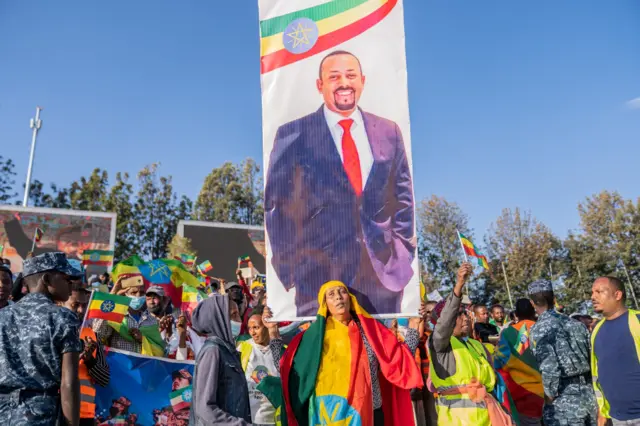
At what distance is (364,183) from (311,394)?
1.66 m

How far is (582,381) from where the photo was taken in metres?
4.71

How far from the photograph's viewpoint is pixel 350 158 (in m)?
4.52

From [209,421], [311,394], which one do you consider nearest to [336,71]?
[311,394]

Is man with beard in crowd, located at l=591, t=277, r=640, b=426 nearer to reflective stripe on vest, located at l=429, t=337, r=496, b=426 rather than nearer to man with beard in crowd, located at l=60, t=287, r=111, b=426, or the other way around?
reflective stripe on vest, located at l=429, t=337, r=496, b=426

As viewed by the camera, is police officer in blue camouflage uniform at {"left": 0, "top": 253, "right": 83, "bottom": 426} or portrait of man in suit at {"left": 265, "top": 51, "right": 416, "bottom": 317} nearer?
police officer in blue camouflage uniform at {"left": 0, "top": 253, "right": 83, "bottom": 426}

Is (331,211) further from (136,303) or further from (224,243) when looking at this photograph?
(224,243)

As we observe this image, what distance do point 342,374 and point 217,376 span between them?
116 cm

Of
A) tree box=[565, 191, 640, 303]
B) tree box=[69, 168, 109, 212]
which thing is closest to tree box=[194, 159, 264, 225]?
tree box=[69, 168, 109, 212]

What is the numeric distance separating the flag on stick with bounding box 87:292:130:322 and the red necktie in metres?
2.42

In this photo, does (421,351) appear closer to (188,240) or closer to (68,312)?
(68,312)

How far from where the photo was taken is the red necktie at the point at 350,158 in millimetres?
4484

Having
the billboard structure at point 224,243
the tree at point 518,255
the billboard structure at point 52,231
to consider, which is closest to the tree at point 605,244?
the tree at point 518,255

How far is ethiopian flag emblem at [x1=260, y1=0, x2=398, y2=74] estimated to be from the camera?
4.60 meters

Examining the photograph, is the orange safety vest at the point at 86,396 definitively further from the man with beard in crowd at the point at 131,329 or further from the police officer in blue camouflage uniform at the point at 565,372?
the police officer in blue camouflage uniform at the point at 565,372
